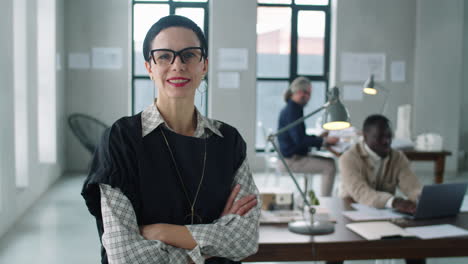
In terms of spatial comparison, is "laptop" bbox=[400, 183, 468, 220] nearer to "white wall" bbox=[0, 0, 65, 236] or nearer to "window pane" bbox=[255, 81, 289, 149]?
"white wall" bbox=[0, 0, 65, 236]

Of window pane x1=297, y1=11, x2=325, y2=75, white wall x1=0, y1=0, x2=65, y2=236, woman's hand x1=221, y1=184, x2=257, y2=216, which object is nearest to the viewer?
woman's hand x1=221, y1=184, x2=257, y2=216

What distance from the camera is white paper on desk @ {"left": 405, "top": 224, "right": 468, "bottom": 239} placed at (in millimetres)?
2076

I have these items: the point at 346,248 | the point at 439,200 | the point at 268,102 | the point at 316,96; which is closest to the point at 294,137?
the point at 439,200

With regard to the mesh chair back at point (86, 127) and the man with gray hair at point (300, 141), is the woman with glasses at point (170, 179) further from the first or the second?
the mesh chair back at point (86, 127)

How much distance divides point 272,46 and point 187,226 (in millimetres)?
→ 6521

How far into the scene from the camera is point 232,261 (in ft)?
4.91

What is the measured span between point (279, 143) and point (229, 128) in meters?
3.40

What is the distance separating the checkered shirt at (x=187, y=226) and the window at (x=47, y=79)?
5.13m

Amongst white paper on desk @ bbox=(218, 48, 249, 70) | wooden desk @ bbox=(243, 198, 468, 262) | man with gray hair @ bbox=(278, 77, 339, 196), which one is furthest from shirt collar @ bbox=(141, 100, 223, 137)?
white paper on desk @ bbox=(218, 48, 249, 70)

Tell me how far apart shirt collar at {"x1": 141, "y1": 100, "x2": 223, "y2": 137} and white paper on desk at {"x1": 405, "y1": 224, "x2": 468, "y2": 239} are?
43.8 inches

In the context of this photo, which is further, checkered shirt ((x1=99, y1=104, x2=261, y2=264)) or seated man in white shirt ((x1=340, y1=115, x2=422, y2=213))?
seated man in white shirt ((x1=340, y1=115, x2=422, y2=213))

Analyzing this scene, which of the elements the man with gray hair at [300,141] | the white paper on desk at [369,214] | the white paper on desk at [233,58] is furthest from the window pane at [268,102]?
the white paper on desk at [369,214]

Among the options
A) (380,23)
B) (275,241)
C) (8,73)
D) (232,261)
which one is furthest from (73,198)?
(380,23)

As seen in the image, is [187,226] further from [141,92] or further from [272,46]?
[272,46]
